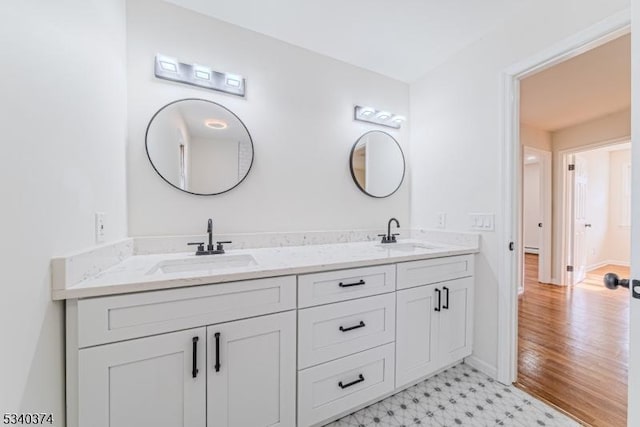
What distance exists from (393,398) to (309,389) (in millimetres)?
634

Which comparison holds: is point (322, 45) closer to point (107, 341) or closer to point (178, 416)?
point (107, 341)

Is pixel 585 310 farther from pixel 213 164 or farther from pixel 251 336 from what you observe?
pixel 213 164

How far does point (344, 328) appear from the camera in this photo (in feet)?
4.32

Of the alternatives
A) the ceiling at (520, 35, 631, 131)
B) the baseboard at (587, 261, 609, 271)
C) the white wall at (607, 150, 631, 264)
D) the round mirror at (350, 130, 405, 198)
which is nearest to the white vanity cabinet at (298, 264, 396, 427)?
the round mirror at (350, 130, 405, 198)

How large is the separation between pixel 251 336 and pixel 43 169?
0.92 m

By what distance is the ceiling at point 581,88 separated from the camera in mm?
2100

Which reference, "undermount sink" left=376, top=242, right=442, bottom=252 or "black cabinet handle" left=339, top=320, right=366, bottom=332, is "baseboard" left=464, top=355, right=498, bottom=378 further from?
"black cabinet handle" left=339, top=320, right=366, bottom=332

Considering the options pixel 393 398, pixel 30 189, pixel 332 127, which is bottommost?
pixel 393 398

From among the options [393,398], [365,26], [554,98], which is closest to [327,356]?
[393,398]

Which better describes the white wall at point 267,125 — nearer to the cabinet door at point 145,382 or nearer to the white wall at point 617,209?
the cabinet door at point 145,382

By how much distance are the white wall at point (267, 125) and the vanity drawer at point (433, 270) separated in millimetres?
720

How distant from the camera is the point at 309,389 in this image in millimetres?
1224

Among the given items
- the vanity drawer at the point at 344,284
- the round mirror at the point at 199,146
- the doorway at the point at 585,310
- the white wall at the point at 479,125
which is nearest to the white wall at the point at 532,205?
the doorway at the point at 585,310

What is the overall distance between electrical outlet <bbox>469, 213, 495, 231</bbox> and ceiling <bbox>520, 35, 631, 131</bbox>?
1.42m
